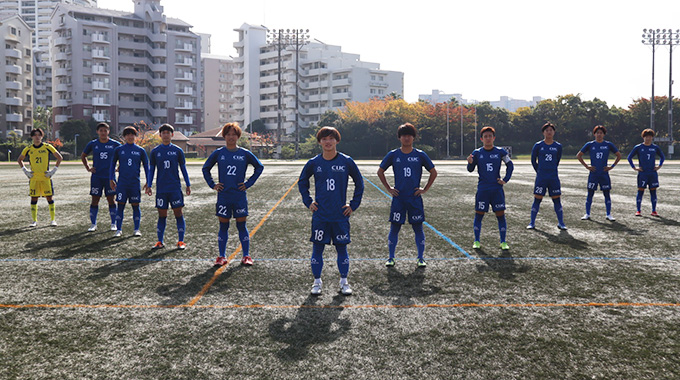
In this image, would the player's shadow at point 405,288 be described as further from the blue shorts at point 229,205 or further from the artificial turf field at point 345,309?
the blue shorts at point 229,205

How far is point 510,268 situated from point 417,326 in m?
2.91

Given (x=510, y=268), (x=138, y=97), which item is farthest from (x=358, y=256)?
(x=138, y=97)

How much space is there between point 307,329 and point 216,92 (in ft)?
429

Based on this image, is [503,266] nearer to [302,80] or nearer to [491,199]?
[491,199]

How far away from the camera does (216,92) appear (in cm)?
12838

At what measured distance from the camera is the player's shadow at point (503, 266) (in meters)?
6.75

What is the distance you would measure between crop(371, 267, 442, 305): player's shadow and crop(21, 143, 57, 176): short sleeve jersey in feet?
26.8

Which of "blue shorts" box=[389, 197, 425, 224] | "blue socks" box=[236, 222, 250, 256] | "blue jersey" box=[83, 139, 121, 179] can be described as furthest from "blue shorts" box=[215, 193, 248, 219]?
"blue jersey" box=[83, 139, 121, 179]

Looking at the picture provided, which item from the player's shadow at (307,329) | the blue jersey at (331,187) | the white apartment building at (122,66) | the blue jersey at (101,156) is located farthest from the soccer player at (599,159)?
the white apartment building at (122,66)

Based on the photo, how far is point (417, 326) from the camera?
4.70 meters

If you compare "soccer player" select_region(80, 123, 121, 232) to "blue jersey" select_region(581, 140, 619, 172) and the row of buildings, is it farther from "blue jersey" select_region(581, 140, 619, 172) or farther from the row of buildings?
the row of buildings

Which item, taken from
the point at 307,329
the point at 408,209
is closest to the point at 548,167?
the point at 408,209

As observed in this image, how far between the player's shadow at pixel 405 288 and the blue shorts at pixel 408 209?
76 centimetres

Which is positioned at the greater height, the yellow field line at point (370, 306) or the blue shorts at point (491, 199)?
the blue shorts at point (491, 199)
